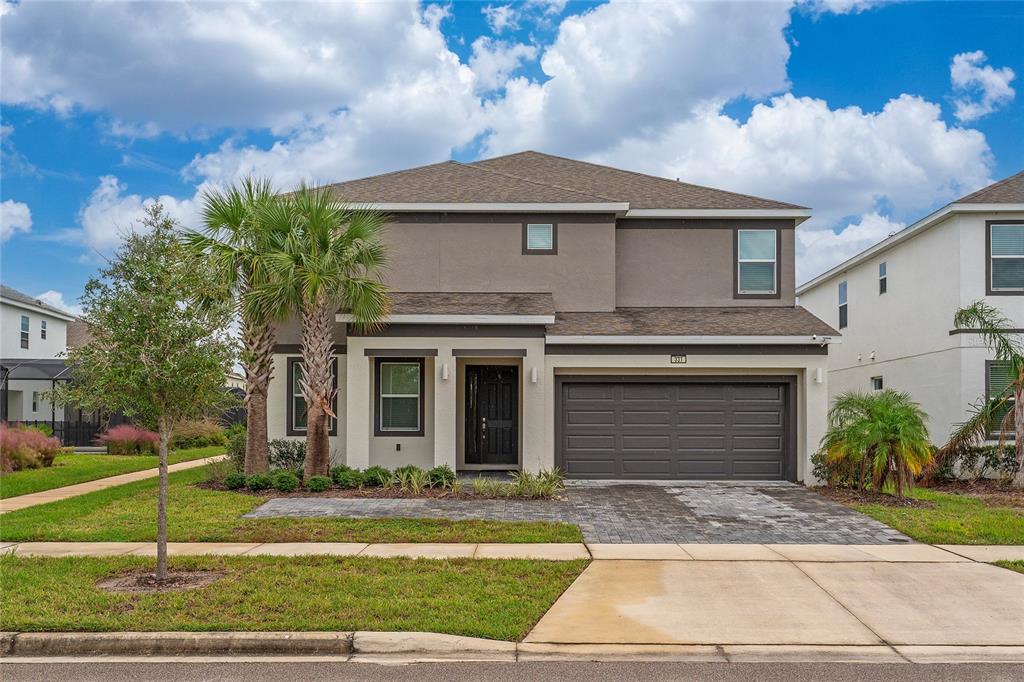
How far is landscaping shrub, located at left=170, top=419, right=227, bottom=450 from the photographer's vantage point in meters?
25.0

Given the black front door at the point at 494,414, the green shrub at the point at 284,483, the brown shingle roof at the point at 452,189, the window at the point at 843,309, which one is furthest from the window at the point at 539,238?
the window at the point at 843,309

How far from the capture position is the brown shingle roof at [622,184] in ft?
57.3

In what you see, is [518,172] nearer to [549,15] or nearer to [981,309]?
[549,15]

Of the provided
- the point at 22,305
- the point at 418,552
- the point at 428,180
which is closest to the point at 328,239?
the point at 428,180

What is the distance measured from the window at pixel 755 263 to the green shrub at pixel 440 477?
783 cm

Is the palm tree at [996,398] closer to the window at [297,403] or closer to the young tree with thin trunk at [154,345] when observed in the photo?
the window at [297,403]

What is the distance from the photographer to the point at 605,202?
16578mm

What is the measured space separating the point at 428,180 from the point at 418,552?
35.9ft

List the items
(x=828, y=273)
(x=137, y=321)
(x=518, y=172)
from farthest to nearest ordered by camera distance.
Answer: (x=828, y=273) < (x=518, y=172) < (x=137, y=321)

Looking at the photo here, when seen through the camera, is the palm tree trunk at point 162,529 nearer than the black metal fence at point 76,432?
Yes

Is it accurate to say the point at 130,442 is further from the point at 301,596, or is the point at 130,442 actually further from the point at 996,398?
the point at 996,398

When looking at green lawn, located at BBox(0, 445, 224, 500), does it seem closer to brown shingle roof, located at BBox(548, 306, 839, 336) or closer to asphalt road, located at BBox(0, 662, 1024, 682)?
asphalt road, located at BBox(0, 662, 1024, 682)

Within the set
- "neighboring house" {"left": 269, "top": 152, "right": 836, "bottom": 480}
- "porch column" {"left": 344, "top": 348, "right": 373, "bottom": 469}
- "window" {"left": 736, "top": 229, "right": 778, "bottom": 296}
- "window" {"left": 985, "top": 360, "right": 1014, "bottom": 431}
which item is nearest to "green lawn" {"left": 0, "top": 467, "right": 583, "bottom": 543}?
"porch column" {"left": 344, "top": 348, "right": 373, "bottom": 469}

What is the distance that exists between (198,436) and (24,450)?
783 cm
